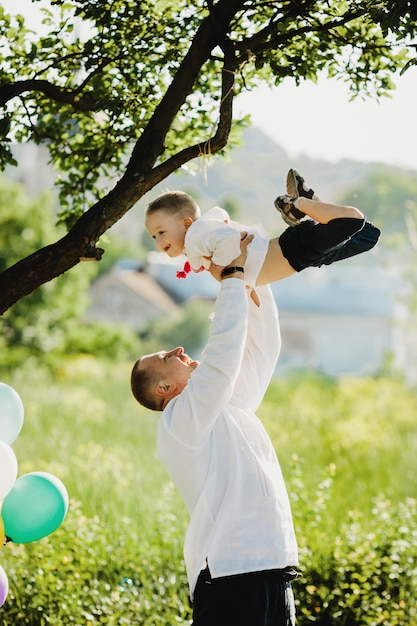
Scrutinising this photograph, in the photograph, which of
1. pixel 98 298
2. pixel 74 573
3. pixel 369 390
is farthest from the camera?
pixel 98 298

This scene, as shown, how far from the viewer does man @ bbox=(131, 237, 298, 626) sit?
2420 millimetres

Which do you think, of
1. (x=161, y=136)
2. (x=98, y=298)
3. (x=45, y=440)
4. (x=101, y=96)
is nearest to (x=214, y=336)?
(x=161, y=136)

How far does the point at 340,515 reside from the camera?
18.2ft

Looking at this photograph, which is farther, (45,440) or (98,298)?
(98,298)

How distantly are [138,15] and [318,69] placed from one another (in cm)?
75

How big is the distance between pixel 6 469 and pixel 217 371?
3.28 feet

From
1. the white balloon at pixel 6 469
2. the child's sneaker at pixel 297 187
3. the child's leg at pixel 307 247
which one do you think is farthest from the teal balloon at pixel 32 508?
the child's sneaker at pixel 297 187

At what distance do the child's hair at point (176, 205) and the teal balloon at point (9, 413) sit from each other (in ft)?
3.26

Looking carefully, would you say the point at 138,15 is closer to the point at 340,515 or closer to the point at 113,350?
the point at 340,515

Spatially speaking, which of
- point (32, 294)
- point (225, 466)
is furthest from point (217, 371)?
point (32, 294)

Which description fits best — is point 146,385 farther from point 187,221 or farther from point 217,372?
point 187,221

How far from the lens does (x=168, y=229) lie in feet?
9.17

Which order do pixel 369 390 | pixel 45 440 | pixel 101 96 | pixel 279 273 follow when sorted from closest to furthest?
pixel 279 273 < pixel 101 96 < pixel 45 440 < pixel 369 390

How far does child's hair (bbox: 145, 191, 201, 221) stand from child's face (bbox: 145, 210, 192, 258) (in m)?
0.01
